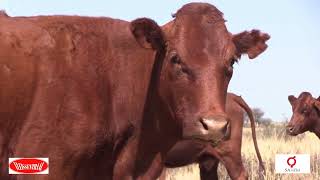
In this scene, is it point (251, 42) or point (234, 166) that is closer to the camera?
point (251, 42)

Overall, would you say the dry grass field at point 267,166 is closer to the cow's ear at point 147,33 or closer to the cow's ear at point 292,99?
the cow's ear at point 292,99

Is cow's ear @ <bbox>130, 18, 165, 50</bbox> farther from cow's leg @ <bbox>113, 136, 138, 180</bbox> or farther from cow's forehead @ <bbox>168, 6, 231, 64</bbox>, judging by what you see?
cow's leg @ <bbox>113, 136, 138, 180</bbox>

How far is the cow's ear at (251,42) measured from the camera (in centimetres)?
643

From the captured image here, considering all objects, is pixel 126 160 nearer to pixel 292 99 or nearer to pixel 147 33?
pixel 147 33

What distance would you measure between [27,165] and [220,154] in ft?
29.9

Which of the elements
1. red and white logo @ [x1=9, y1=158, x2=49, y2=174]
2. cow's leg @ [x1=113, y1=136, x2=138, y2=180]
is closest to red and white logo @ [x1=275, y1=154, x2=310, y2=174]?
cow's leg @ [x1=113, y1=136, x2=138, y2=180]

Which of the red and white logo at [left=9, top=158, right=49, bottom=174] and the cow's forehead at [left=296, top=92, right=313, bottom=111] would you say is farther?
the cow's forehead at [left=296, top=92, right=313, bottom=111]

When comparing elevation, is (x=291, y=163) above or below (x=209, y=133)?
below

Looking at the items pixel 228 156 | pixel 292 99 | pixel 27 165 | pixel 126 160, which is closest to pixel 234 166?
pixel 228 156

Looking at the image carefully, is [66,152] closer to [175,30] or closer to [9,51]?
[9,51]

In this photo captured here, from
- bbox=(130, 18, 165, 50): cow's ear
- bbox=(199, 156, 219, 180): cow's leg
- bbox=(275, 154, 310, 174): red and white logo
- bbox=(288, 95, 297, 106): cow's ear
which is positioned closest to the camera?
bbox=(130, 18, 165, 50): cow's ear

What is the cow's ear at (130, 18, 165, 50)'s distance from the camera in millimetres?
5933

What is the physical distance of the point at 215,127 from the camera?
17.2 feet

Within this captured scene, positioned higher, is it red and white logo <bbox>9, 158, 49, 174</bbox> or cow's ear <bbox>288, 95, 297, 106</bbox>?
cow's ear <bbox>288, 95, 297, 106</bbox>
